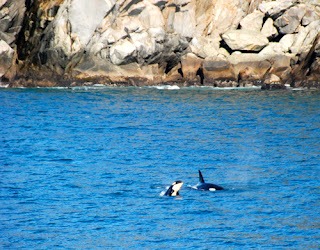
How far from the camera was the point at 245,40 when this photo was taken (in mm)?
78125

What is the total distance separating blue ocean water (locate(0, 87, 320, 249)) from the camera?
46.7 ft

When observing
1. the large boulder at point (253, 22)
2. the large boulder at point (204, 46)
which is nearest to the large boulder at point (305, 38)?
the large boulder at point (253, 22)

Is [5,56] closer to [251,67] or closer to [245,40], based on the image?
[245,40]

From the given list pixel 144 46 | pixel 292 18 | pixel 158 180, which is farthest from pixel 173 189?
pixel 292 18

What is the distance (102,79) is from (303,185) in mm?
60124

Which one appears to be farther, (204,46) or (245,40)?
(204,46)

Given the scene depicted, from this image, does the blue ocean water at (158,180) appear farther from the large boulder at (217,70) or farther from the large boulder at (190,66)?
the large boulder at (190,66)

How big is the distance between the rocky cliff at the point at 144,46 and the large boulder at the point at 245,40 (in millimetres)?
154

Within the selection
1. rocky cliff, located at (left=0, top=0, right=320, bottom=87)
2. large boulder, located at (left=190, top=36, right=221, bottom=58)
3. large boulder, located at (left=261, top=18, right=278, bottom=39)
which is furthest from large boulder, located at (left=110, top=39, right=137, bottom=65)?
large boulder, located at (left=261, top=18, right=278, bottom=39)

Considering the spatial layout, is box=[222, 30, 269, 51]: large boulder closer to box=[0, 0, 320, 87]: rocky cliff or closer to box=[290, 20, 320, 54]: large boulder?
box=[0, 0, 320, 87]: rocky cliff

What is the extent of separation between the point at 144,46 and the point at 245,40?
612 inches

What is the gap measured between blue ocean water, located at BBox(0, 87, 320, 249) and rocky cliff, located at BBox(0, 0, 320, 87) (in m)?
33.2

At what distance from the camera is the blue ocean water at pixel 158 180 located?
46.7 feet

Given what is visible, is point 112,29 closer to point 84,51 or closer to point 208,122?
point 84,51
